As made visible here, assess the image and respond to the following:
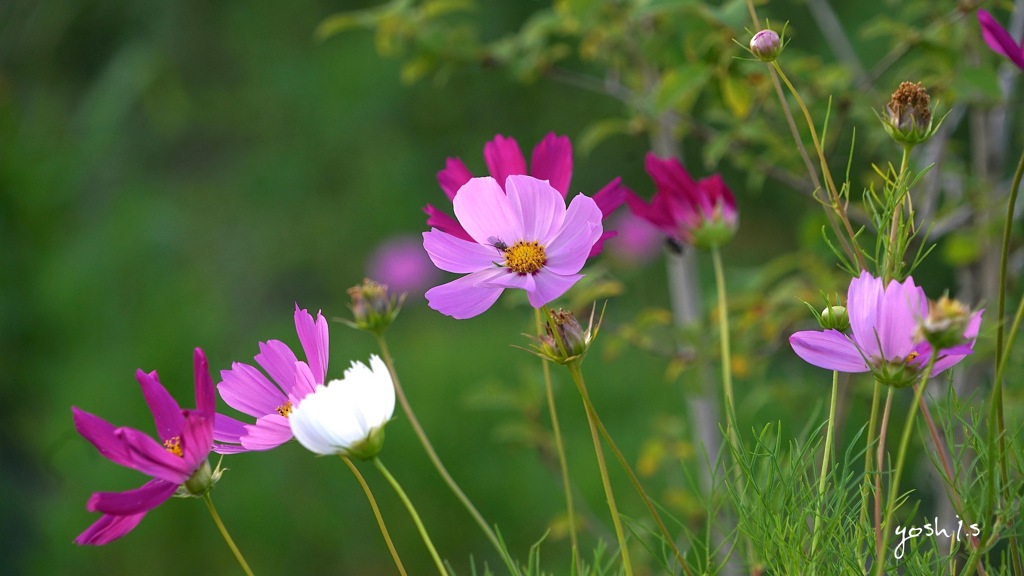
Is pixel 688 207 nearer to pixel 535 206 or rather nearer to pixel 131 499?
pixel 535 206

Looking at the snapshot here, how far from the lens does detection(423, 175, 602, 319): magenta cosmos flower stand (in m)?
0.29

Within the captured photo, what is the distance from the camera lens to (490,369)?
1.82m

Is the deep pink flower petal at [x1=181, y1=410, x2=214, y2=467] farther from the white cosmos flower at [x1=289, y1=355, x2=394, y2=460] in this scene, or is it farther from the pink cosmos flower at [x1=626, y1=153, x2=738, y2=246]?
the pink cosmos flower at [x1=626, y1=153, x2=738, y2=246]

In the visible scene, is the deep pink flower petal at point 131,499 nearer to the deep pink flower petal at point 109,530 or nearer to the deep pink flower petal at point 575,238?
the deep pink flower petal at point 109,530

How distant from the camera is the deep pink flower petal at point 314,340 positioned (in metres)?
0.29

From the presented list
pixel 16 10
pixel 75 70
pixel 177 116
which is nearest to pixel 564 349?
pixel 16 10

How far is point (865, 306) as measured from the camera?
26cm

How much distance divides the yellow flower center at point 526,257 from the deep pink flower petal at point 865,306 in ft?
0.30

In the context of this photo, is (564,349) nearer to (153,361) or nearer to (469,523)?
(469,523)

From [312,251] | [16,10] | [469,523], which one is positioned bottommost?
[469,523]

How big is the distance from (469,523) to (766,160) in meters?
0.90

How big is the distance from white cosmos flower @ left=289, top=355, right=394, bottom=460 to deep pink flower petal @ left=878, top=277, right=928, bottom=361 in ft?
0.42

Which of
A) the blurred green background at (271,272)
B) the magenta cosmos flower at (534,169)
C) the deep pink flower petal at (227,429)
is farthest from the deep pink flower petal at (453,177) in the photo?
the blurred green background at (271,272)

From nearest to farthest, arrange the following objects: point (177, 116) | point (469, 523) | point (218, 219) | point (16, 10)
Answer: point (469, 523), point (16, 10), point (177, 116), point (218, 219)
